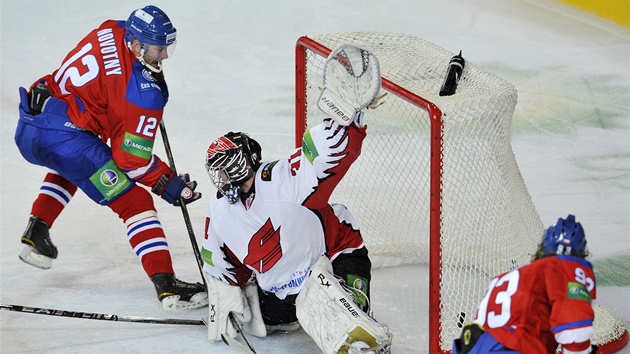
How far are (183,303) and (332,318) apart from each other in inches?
31.7

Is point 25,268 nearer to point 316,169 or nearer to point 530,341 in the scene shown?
point 316,169

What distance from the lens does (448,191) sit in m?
3.64

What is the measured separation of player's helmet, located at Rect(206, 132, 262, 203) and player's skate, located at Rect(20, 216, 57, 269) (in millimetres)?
1029

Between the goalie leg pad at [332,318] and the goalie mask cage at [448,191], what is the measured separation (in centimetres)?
25

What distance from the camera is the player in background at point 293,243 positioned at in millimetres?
3365

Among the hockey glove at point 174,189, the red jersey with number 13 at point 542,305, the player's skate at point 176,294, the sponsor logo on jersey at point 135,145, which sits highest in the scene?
the red jersey with number 13 at point 542,305

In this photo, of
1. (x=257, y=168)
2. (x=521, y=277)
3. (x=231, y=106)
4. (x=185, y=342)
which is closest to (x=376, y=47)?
(x=257, y=168)

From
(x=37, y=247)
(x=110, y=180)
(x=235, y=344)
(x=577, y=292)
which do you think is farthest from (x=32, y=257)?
(x=577, y=292)

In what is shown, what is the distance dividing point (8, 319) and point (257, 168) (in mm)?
1165

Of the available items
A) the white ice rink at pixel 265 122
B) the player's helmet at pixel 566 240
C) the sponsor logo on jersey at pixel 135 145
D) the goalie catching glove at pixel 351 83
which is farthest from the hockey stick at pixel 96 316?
the player's helmet at pixel 566 240

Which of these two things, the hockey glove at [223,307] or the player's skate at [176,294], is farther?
the player's skate at [176,294]

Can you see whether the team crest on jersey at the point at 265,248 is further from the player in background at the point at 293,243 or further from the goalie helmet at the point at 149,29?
the goalie helmet at the point at 149,29

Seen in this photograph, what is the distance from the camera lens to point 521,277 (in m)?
2.71

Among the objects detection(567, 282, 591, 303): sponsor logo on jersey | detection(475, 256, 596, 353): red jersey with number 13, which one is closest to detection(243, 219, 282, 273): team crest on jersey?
detection(475, 256, 596, 353): red jersey with number 13
